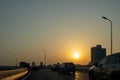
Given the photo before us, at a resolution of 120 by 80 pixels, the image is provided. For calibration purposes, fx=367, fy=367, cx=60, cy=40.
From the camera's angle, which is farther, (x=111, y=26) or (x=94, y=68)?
(x=111, y=26)

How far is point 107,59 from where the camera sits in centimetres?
1825

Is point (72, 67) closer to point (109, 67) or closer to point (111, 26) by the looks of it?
point (111, 26)

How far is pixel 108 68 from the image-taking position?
1752cm

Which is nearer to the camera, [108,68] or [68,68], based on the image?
[108,68]

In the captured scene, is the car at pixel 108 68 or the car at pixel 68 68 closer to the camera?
the car at pixel 108 68

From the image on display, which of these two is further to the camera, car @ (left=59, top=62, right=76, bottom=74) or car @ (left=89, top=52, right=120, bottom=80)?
car @ (left=59, top=62, right=76, bottom=74)

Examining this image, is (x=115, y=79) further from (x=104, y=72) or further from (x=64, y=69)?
(x=64, y=69)

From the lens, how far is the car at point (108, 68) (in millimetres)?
16648

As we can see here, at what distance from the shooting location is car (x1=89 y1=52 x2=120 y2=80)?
16648 mm

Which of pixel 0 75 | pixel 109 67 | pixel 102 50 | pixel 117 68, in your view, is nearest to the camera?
pixel 117 68

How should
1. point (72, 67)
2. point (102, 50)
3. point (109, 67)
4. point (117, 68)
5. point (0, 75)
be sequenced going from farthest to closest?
1. point (102, 50)
2. point (72, 67)
3. point (0, 75)
4. point (109, 67)
5. point (117, 68)

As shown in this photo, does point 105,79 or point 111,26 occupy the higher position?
point 111,26

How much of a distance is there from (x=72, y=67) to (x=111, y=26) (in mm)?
8209


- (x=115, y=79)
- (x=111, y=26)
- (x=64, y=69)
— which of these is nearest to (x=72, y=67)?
(x=64, y=69)
